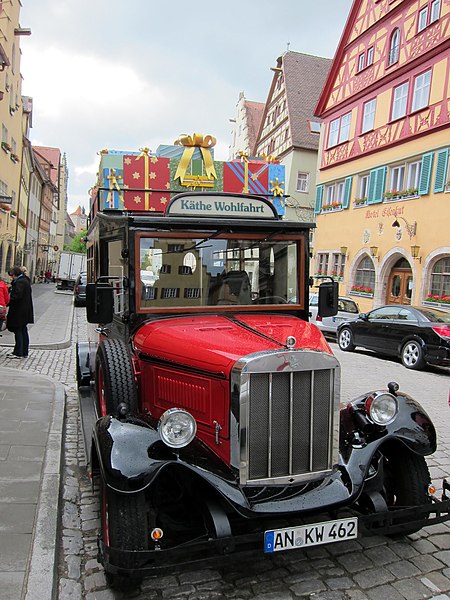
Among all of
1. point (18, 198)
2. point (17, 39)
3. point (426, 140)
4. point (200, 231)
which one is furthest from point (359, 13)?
point (200, 231)

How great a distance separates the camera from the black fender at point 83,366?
20.7ft

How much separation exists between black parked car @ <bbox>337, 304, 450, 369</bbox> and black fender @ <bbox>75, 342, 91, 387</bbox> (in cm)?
729

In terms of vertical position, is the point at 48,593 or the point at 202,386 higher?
the point at 202,386

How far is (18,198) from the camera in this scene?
2861cm

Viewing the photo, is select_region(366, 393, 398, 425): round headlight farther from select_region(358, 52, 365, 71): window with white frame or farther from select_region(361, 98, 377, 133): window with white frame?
select_region(358, 52, 365, 71): window with white frame

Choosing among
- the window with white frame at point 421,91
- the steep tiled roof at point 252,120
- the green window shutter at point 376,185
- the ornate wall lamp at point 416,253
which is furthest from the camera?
the steep tiled roof at point 252,120

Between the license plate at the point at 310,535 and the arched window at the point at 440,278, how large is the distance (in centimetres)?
1556

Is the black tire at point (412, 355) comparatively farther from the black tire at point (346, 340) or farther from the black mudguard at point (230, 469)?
the black mudguard at point (230, 469)

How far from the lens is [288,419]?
3283 mm

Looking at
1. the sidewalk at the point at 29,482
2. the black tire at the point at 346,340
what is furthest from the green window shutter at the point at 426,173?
the sidewalk at the point at 29,482

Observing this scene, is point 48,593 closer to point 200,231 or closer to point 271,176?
point 200,231

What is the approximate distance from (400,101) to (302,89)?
1533 centimetres

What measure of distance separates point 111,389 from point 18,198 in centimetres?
2756

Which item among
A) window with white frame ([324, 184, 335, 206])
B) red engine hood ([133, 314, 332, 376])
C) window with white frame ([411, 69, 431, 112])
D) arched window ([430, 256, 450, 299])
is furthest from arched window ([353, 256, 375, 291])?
red engine hood ([133, 314, 332, 376])
